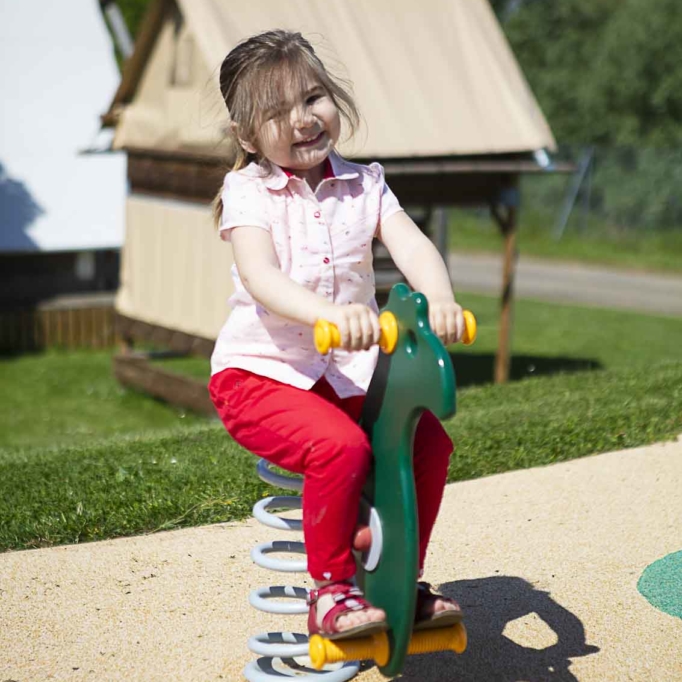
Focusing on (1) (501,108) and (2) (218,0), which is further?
(1) (501,108)

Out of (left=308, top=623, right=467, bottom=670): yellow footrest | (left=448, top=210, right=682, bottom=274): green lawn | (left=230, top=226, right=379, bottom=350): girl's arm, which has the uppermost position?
(left=230, top=226, right=379, bottom=350): girl's arm

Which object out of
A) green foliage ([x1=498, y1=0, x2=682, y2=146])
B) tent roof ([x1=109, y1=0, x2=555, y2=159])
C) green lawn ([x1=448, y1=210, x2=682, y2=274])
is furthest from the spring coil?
green foliage ([x1=498, y1=0, x2=682, y2=146])

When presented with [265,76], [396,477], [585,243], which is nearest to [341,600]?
[396,477]

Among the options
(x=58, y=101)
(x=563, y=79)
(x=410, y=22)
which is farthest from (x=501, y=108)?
(x=563, y=79)

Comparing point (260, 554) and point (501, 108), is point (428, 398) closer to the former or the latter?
point (260, 554)

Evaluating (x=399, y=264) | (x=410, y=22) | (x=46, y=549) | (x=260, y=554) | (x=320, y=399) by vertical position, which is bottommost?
(x=46, y=549)

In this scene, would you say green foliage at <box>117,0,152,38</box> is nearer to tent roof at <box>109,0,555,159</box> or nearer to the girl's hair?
tent roof at <box>109,0,555,159</box>

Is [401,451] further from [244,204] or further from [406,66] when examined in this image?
[406,66]

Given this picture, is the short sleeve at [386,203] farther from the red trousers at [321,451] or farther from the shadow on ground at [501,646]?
the shadow on ground at [501,646]

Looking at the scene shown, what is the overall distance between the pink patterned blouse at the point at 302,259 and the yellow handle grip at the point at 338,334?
0.22 meters

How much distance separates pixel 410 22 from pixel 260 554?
701 cm

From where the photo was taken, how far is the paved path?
623 inches

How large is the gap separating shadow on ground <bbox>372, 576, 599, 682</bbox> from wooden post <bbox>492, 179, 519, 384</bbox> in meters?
5.49

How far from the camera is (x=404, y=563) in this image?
8.36 feet
